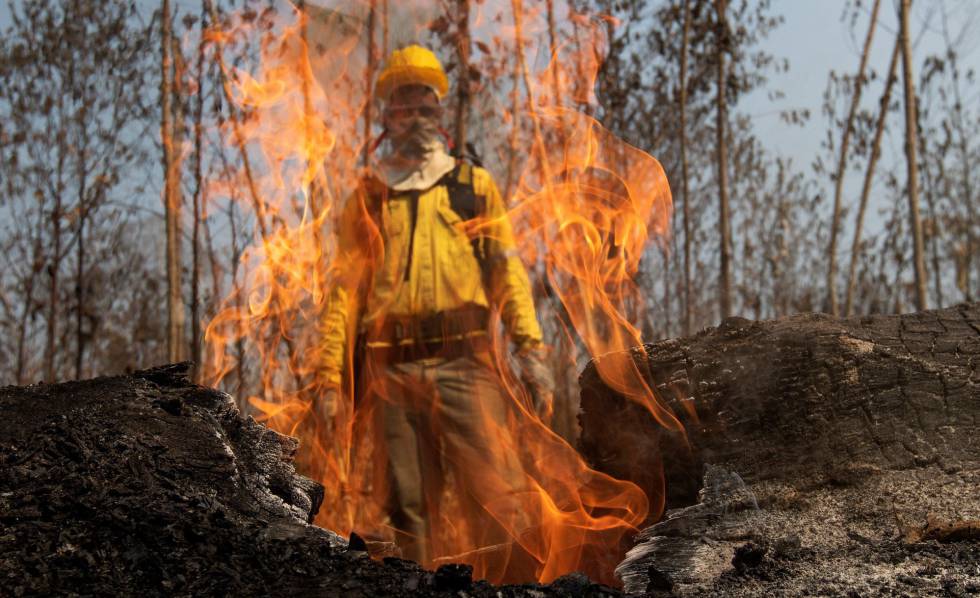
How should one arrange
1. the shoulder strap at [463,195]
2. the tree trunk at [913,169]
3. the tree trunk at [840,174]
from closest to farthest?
1. the shoulder strap at [463,195]
2. the tree trunk at [913,169]
3. the tree trunk at [840,174]

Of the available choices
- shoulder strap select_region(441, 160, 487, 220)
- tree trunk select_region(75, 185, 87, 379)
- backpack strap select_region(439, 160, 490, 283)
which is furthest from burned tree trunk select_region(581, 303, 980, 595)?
tree trunk select_region(75, 185, 87, 379)

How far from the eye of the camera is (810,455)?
3.03 m

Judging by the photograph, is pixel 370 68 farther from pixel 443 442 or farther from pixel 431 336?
pixel 443 442

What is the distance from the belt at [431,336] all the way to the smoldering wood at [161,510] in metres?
1.53

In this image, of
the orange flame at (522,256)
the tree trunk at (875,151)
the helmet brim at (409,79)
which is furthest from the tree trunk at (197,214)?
the tree trunk at (875,151)

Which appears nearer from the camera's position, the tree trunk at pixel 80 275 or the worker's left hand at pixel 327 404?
the worker's left hand at pixel 327 404

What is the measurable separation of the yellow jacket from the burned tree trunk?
2.82ft

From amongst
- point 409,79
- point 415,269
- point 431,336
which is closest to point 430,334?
point 431,336

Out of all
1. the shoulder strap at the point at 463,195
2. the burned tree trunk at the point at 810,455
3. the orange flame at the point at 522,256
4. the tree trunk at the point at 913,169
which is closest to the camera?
the burned tree trunk at the point at 810,455

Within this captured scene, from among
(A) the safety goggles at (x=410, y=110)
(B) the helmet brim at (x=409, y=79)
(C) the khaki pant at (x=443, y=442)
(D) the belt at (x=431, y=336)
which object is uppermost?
(B) the helmet brim at (x=409, y=79)

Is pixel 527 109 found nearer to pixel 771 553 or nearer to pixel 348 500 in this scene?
pixel 348 500

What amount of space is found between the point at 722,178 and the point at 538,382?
202 inches

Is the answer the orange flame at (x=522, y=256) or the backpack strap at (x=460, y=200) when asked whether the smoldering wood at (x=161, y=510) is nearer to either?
the orange flame at (x=522, y=256)

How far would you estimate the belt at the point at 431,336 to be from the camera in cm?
432
